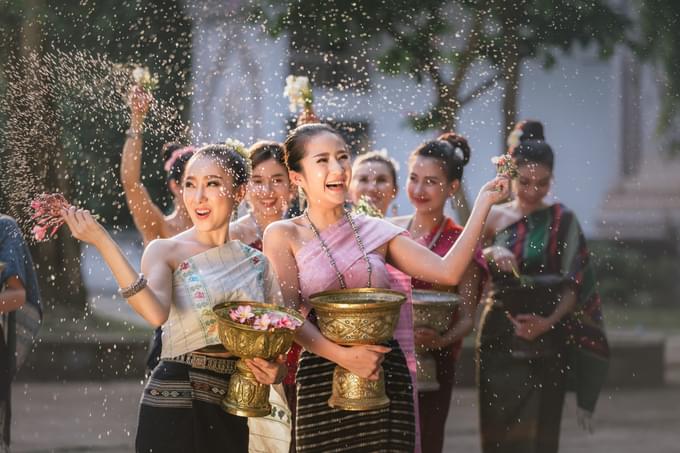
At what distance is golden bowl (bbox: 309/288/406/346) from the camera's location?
3.24m

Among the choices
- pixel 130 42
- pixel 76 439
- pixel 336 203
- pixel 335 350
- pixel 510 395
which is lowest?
pixel 76 439

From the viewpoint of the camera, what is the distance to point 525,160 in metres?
4.78

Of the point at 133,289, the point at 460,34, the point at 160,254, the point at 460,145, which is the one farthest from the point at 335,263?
the point at 460,34

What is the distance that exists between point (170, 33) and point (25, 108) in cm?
101

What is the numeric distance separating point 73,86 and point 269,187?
2.10 meters

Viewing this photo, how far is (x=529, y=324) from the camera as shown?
484 centimetres

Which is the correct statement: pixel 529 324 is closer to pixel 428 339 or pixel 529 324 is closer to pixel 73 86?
pixel 428 339

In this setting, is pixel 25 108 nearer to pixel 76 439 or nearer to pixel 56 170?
pixel 56 170

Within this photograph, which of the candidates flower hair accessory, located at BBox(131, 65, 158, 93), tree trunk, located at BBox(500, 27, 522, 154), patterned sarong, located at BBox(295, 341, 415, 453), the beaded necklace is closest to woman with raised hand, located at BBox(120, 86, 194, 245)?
flower hair accessory, located at BBox(131, 65, 158, 93)

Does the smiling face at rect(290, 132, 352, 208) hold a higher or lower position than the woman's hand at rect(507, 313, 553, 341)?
higher

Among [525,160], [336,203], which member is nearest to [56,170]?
[525,160]

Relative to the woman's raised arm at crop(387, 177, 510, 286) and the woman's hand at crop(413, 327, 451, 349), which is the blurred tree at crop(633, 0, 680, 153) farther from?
the woman's raised arm at crop(387, 177, 510, 286)

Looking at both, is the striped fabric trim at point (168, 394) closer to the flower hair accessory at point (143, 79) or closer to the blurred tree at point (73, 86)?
the flower hair accessory at point (143, 79)

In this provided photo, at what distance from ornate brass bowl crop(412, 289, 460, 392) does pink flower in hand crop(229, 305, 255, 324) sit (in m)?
1.08
